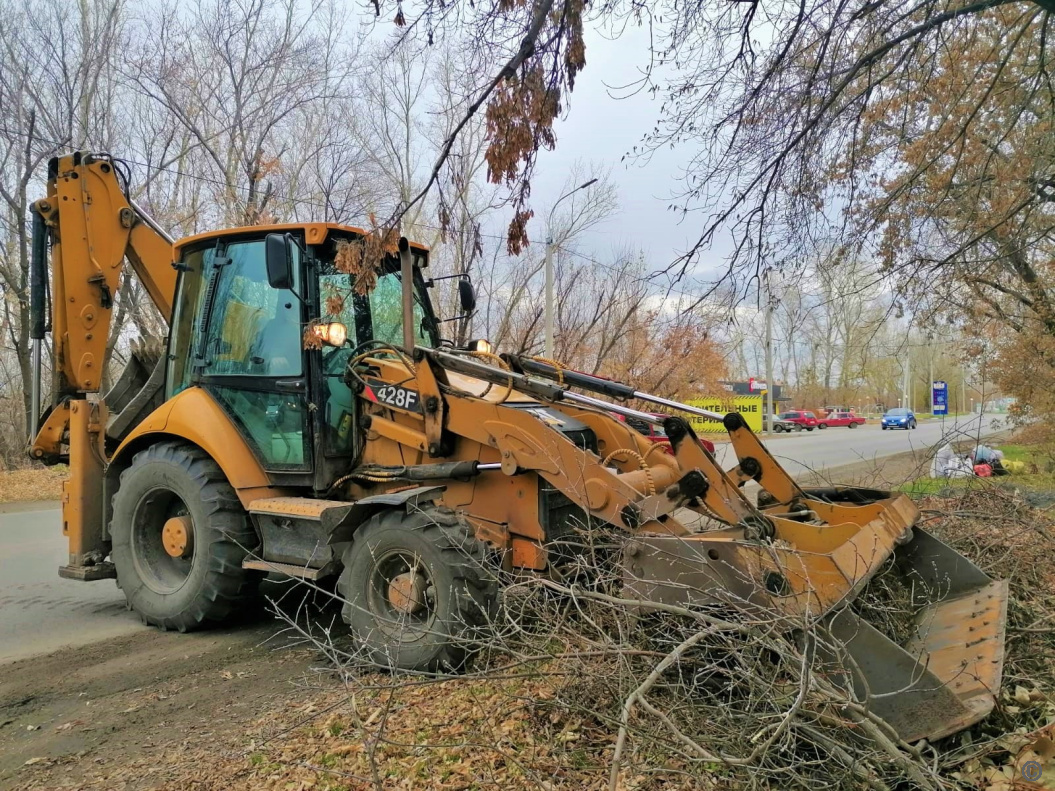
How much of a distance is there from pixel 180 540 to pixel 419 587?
2.34m

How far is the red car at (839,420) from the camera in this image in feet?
168

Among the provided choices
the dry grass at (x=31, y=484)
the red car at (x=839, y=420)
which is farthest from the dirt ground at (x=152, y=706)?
the red car at (x=839, y=420)

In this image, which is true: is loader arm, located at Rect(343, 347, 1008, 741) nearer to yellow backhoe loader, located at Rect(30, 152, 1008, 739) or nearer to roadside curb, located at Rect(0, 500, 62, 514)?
yellow backhoe loader, located at Rect(30, 152, 1008, 739)

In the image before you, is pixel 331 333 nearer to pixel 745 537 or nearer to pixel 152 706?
pixel 152 706

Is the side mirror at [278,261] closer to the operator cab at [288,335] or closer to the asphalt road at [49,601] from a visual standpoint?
the operator cab at [288,335]

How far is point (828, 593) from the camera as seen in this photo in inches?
137

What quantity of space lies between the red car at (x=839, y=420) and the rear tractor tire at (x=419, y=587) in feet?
163

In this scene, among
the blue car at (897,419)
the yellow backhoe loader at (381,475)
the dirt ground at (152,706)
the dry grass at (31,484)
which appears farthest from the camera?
the blue car at (897,419)

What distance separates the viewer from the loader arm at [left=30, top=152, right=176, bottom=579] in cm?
630

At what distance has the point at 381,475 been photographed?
5.32 m

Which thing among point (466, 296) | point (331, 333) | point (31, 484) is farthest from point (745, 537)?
point (31, 484)

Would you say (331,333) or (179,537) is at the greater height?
(331,333)

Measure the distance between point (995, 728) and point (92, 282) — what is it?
687 centimetres

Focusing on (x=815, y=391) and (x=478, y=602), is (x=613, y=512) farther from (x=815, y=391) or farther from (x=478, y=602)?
(x=815, y=391)
